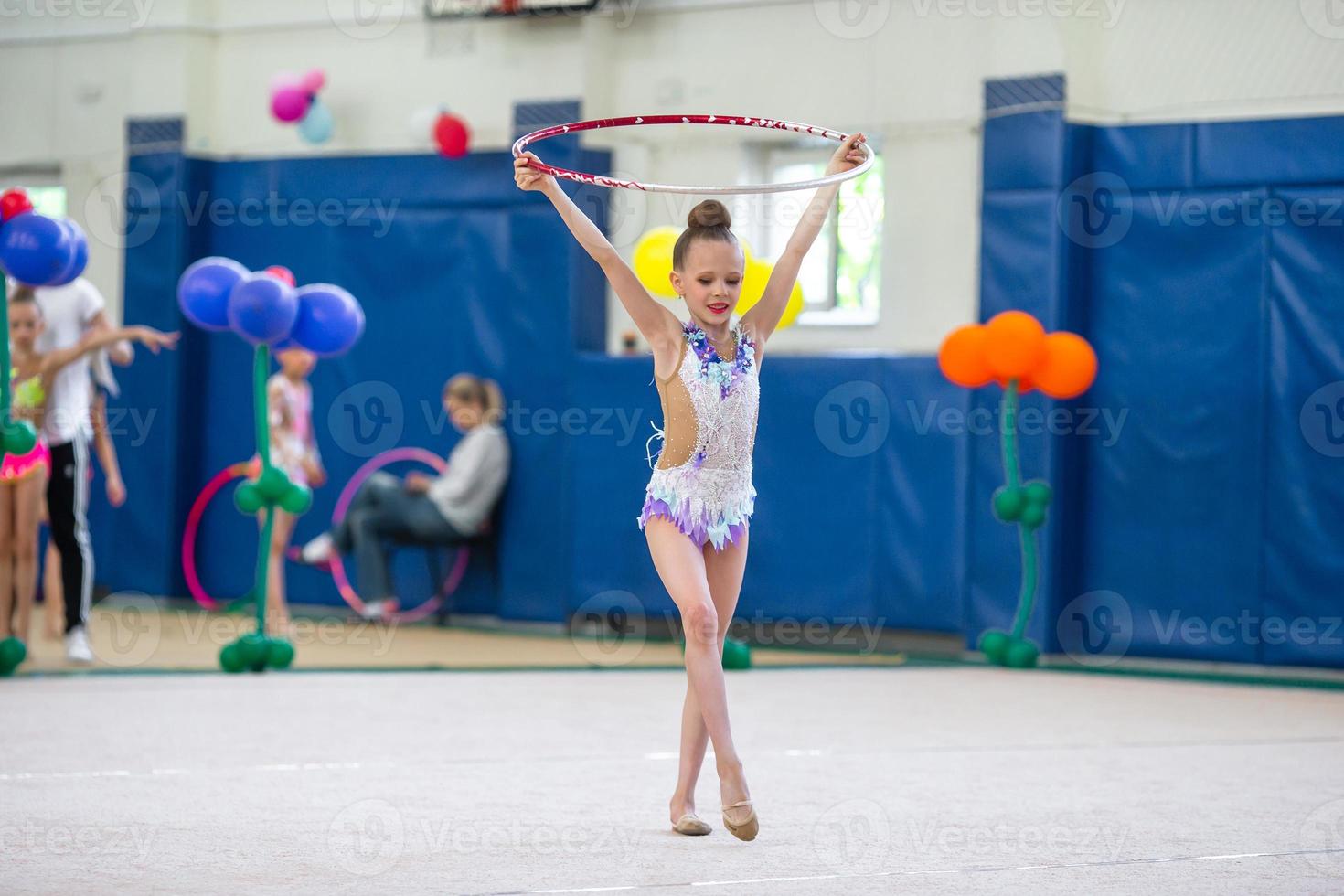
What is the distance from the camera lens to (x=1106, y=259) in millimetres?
8977

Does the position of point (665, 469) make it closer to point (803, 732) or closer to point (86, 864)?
point (86, 864)

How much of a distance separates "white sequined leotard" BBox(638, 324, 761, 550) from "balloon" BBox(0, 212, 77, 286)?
3.64m

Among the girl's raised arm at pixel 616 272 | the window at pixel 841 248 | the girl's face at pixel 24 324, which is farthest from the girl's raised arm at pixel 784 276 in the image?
the window at pixel 841 248

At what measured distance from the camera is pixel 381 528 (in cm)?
1016

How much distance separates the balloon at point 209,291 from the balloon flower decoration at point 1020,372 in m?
3.27

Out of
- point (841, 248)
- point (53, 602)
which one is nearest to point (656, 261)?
point (841, 248)

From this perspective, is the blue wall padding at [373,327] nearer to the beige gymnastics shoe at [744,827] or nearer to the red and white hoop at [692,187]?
the red and white hoop at [692,187]

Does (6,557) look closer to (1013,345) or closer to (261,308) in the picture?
(261,308)

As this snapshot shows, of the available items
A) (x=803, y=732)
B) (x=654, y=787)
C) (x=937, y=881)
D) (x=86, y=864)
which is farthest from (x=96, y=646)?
(x=937, y=881)

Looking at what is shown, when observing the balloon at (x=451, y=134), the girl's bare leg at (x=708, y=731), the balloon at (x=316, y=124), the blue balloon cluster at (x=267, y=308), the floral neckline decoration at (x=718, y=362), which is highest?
the balloon at (x=316, y=124)

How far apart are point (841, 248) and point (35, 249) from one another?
4516 mm

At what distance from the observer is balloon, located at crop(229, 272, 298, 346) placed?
7.63 meters

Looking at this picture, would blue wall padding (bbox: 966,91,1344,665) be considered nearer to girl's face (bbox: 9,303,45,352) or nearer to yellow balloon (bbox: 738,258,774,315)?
yellow balloon (bbox: 738,258,774,315)

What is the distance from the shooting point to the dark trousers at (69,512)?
782cm
